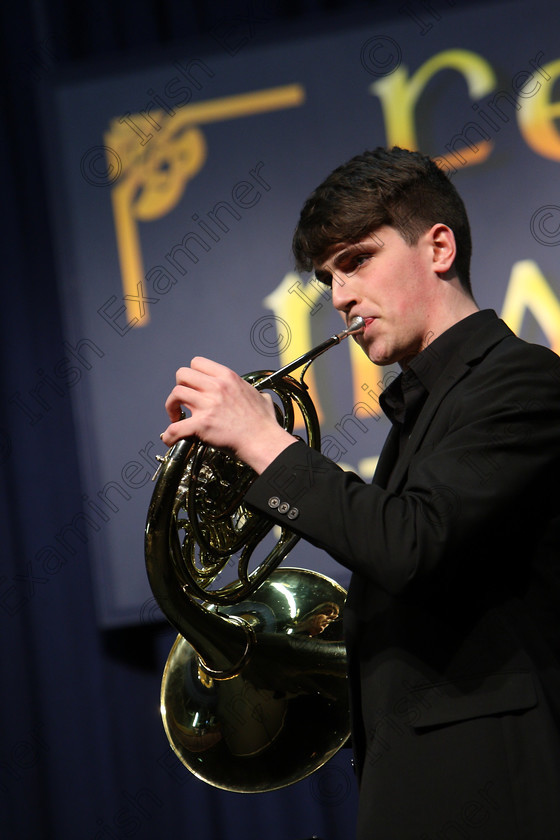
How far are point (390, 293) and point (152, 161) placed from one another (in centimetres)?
155

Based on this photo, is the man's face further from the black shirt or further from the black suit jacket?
the black suit jacket

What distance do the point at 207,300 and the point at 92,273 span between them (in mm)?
371

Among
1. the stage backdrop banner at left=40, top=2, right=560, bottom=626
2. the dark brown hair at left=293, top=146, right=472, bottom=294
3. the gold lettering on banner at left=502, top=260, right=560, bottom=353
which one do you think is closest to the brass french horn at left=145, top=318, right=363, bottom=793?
the dark brown hair at left=293, top=146, right=472, bottom=294

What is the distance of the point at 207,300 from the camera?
262 centimetres

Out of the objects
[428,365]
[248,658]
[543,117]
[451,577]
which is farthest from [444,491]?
[543,117]

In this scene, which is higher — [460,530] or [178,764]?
[460,530]

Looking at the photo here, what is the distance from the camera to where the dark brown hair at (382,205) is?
54.1 inches

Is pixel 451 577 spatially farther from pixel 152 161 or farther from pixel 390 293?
pixel 152 161

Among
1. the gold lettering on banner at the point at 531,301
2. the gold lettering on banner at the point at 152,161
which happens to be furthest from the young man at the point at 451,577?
the gold lettering on banner at the point at 152,161

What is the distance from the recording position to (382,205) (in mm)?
Answer: 1373

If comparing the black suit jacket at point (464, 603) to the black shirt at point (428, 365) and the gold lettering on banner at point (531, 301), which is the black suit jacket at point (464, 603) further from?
the gold lettering on banner at point (531, 301)

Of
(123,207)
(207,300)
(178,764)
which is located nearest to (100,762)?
(178,764)

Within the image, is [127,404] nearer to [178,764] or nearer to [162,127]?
[162,127]

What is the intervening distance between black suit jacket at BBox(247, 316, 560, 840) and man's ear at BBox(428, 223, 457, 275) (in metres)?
0.25
